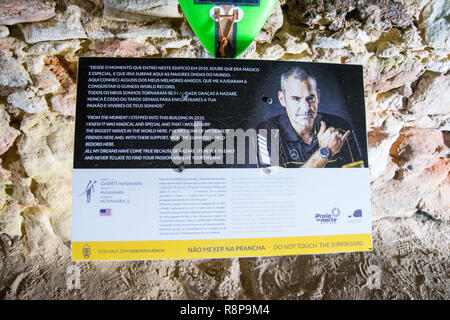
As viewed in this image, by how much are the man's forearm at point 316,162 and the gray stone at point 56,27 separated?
3.37 feet

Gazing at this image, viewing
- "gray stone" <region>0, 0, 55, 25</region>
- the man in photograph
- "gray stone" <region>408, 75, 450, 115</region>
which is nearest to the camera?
"gray stone" <region>0, 0, 55, 25</region>

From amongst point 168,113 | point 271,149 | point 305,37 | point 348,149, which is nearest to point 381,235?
point 348,149

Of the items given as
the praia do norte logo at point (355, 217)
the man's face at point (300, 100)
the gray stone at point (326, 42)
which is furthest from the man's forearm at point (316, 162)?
the gray stone at point (326, 42)

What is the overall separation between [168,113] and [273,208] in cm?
55

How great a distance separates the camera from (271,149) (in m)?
1.18

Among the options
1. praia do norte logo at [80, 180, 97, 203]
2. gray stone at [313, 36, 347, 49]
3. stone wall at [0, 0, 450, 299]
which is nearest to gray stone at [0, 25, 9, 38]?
stone wall at [0, 0, 450, 299]

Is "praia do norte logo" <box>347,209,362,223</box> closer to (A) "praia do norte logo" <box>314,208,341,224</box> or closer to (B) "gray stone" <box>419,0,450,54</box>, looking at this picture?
(A) "praia do norte logo" <box>314,208,341,224</box>

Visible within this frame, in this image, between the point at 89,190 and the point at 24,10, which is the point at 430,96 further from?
the point at 24,10

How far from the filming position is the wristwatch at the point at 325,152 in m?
1.20

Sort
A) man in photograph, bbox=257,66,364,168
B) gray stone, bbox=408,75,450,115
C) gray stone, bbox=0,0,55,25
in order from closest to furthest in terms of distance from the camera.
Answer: gray stone, bbox=0,0,55,25 < man in photograph, bbox=257,66,364,168 < gray stone, bbox=408,75,450,115

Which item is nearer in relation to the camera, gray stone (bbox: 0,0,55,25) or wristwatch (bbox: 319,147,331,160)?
gray stone (bbox: 0,0,55,25)

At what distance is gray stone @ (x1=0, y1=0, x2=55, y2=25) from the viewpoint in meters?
1.08

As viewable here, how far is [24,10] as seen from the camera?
42.9 inches

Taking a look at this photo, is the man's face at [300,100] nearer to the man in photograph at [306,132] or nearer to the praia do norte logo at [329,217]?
the man in photograph at [306,132]
